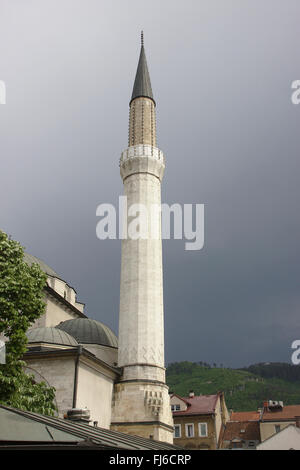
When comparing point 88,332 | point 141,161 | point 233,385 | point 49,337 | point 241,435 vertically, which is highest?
point 141,161

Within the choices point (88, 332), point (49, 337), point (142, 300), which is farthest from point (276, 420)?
point (49, 337)

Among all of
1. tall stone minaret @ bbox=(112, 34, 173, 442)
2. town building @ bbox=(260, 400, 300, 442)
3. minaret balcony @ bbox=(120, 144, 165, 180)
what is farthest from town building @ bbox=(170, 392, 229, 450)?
minaret balcony @ bbox=(120, 144, 165, 180)

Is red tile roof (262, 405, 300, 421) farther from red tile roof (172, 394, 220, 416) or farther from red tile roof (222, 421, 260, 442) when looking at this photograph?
red tile roof (172, 394, 220, 416)

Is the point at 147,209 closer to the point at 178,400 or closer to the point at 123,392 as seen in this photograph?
the point at 123,392

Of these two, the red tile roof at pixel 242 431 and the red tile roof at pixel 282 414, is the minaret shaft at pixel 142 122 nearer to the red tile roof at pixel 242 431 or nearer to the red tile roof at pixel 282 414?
the red tile roof at pixel 282 414

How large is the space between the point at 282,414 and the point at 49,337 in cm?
2167

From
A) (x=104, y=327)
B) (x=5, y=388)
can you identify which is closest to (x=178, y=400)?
(x=104, y=327)

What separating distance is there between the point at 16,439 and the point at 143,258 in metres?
19.8

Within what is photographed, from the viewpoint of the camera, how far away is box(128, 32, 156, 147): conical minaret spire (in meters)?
29.0

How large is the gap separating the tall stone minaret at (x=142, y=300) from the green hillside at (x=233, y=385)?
51.1 meters

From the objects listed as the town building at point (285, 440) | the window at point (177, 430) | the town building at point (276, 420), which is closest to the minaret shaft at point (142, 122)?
the town building at point (285, 440)

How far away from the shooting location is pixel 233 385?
89188mm

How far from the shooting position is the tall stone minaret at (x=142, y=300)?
2248 cm

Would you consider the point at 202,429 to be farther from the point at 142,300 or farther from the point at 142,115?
the point at 142,115
